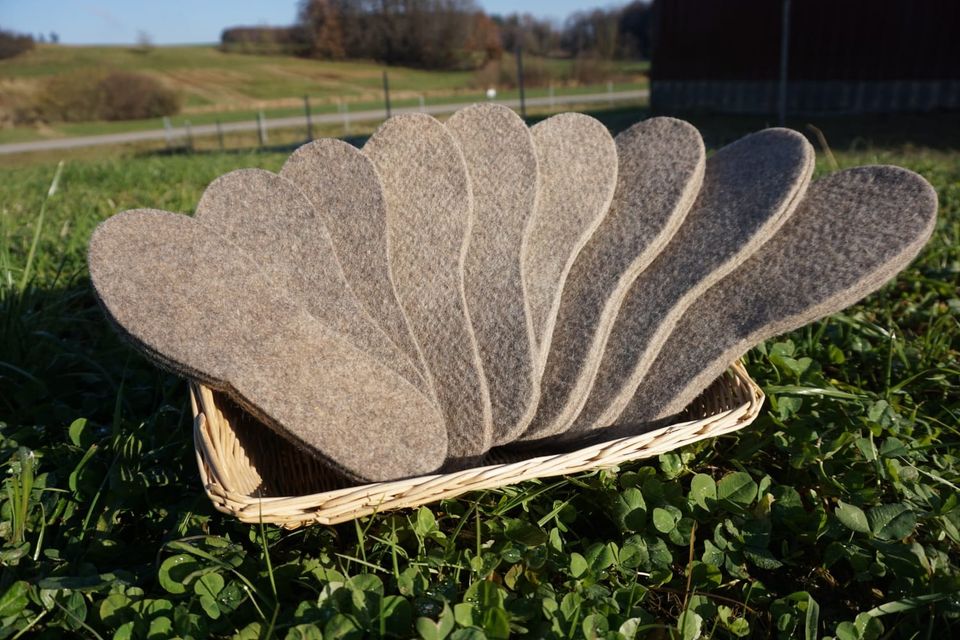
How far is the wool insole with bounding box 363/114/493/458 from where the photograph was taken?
4.13 feet

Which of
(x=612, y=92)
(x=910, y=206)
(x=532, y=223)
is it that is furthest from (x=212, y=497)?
(x=612, y=92)

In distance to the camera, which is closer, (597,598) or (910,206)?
(597,598)

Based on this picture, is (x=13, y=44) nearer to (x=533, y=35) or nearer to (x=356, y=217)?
(x=533, y=35)

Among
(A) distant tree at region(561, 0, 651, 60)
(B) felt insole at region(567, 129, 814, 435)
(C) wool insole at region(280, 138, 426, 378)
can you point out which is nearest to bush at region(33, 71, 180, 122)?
(A) distant tree at region(561, 0, 651, 60)

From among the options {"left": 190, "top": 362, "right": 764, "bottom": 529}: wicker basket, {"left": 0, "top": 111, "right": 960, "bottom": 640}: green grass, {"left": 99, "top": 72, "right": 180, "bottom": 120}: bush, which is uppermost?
{"left": 99, "top": 72, "right": 180, "bottom": 120}: bush

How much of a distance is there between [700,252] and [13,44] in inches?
1807

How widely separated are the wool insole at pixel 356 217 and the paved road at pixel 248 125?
18027 mm

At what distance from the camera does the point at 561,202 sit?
5.23 ft

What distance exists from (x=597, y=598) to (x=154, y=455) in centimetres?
84

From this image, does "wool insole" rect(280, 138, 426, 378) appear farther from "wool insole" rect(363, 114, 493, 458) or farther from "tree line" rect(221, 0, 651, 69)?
"tree line" rect(221, 0, 651, 69)

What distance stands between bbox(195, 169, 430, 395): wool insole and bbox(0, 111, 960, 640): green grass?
342mm

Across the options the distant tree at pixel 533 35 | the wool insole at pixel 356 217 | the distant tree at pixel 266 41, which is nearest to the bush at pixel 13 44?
the distant tree at pixel 266 41

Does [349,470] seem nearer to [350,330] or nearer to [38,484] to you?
[350,330]

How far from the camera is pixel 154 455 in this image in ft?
4.24
